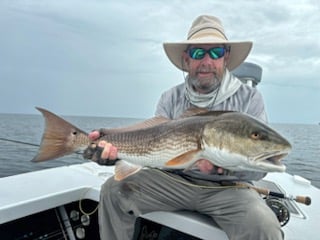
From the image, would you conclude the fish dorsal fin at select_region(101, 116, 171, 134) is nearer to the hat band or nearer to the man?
the man

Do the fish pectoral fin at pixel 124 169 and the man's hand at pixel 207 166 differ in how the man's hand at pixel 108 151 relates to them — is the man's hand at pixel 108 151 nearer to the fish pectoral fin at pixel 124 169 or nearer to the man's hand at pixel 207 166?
the fish pectoral fin at pixel 124 169

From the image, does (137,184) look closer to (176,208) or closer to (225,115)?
(176,208)

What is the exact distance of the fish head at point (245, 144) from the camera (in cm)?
222

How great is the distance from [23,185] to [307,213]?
2697mm

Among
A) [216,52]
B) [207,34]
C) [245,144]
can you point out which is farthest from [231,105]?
[245,144]

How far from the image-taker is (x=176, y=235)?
3365 millimetres

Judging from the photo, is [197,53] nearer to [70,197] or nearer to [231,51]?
[231,51]

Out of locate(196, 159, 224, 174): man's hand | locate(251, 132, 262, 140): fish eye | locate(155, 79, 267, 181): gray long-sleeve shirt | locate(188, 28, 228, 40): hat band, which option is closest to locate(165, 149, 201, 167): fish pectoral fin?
locate(196, 159, 224, 174): man's hand

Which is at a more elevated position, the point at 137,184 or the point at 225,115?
the point at 225,115

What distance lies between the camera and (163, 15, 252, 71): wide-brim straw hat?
326cm

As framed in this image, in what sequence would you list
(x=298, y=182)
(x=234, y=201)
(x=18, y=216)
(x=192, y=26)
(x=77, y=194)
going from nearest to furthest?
(x=234, y=201) → (x=18, y=216) → (x=77, y=194) → (x=192, y=26) → (x=298, y=182)

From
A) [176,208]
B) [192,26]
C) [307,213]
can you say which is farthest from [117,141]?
[307,213]

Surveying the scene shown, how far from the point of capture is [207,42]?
3.14m

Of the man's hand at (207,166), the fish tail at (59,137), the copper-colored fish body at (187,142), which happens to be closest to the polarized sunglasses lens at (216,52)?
the copper-colored fish body at (187,142)
